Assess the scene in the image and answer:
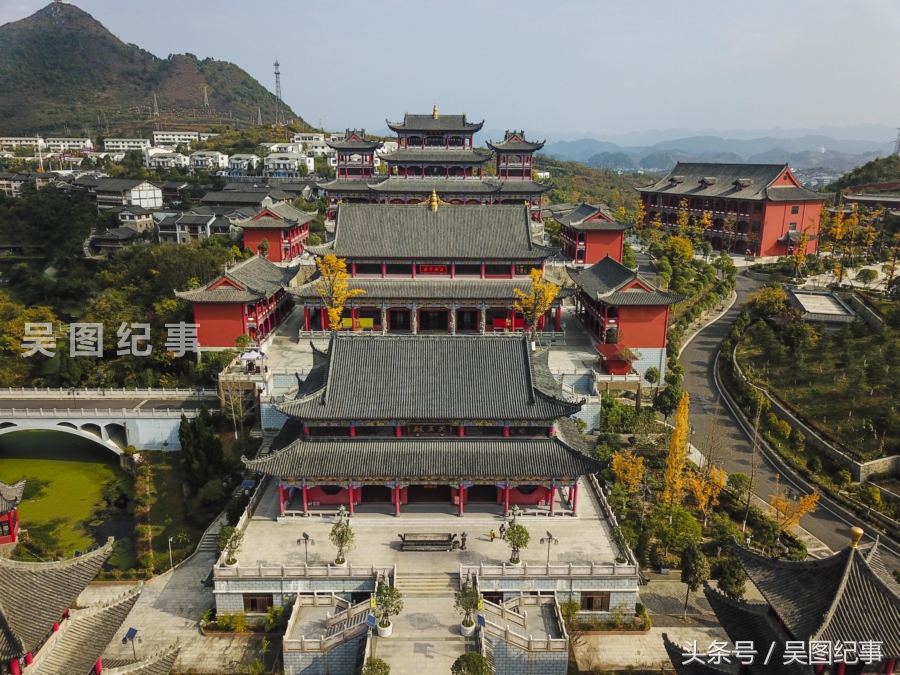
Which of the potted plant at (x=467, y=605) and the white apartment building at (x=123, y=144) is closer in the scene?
the potted plant at (x=467, y=605)

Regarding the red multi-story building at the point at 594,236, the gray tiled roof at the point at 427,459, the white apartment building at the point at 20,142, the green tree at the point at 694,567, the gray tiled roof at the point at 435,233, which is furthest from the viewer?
the white apartment building at the point at 20,142

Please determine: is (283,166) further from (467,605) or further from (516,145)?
(467,605)

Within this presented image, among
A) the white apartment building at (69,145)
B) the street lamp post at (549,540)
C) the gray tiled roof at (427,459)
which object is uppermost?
the white apartment building at (69,145)

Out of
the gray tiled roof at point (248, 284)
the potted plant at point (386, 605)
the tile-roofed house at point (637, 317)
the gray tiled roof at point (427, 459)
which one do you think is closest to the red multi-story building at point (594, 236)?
the tile-roofed house at point (637, 317)

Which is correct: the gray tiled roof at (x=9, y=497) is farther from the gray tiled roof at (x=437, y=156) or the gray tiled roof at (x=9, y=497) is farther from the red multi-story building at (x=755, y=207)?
the red multi-story building at (x=755, y=207)

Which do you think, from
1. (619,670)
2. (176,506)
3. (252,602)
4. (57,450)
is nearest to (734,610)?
(619,670)

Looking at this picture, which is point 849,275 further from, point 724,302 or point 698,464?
point 698,464
